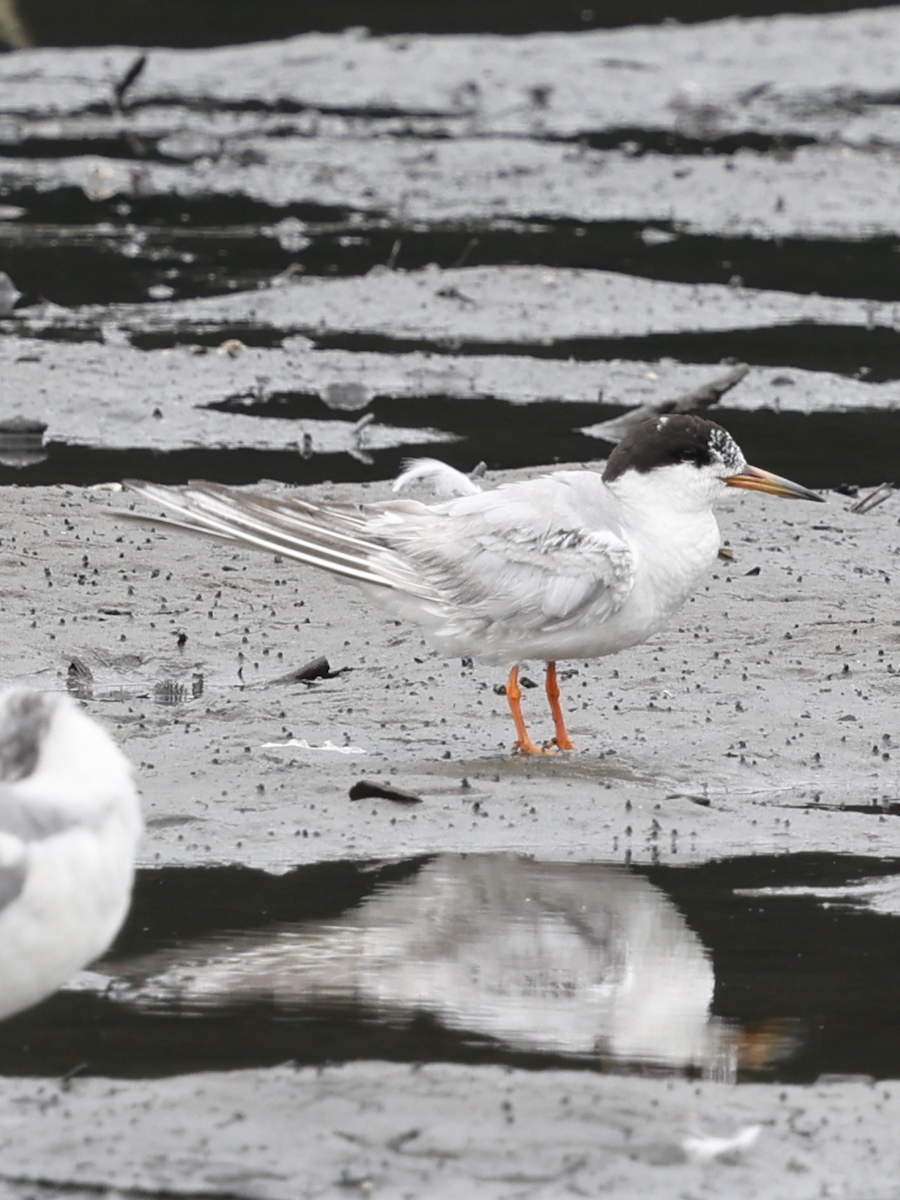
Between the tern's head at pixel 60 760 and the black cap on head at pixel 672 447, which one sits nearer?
the tern's head at pixel 60 760

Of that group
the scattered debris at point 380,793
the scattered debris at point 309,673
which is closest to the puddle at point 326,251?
the scattered debris at point 309,673

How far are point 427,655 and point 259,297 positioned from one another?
5385 millimetres

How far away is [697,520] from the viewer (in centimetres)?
629

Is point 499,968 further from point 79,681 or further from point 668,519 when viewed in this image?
point 79,681

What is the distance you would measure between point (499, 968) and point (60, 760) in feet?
4.22

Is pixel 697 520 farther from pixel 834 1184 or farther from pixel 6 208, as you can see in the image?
pixel 6 208

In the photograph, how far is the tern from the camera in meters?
6.04

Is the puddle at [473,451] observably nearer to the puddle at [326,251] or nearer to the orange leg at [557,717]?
the puddle at [326,251]

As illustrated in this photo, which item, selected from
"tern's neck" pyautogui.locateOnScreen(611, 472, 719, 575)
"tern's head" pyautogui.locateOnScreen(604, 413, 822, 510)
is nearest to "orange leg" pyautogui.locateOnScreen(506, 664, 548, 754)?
"tern's neck" pyautogui.locateOnScreen(611, 472, 719, 575)

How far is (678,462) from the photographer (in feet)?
20.6

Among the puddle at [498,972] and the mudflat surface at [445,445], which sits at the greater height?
the mudflat surface at [445,445]

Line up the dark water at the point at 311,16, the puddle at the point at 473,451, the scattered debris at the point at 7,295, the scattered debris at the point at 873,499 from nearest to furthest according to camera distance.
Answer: the scattered debris at the point at 873,499 → the puddle at the point at 473,451 → the scattered debris at the point at 7,295 → the dark water at the point at 311,16

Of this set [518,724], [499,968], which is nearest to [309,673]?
[518,724]

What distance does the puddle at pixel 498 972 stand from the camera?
4.30 meters
